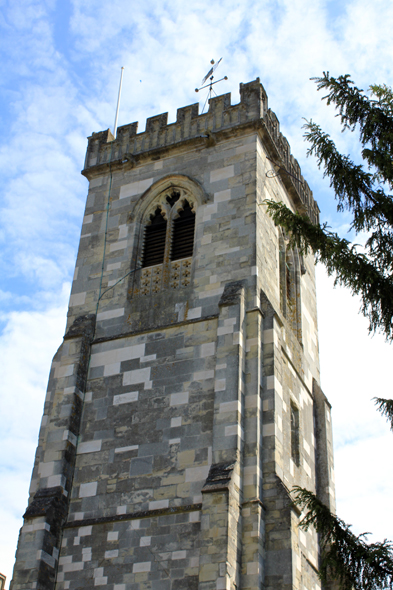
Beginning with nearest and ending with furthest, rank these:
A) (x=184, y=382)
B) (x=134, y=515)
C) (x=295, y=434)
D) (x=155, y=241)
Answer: (x=134, y=515), (x=184, y=382), (x=295, y=434), (x=155, y=241)

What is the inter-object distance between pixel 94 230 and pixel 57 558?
8.74 m

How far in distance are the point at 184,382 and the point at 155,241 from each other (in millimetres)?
4743

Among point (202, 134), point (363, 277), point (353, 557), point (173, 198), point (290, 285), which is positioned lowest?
point (353, 557)

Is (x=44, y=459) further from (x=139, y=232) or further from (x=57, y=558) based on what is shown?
(x=139, y=232)

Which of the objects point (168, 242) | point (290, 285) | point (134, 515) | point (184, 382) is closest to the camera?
point (134, 515)

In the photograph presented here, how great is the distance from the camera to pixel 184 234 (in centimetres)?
2006

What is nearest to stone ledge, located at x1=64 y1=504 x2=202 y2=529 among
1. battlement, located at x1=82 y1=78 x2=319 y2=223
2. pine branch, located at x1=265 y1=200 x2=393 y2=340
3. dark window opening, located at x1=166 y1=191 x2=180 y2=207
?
pine branch, located at x1=265 y1=200 x2=393 y2=340

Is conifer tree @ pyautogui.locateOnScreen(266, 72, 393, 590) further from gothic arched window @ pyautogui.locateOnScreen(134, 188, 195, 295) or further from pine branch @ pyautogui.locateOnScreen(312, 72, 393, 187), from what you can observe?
gothic arched window @ pyautogui.locateOnScreen(134, 188, 195, 295)

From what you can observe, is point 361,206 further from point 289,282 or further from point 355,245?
point 289,282

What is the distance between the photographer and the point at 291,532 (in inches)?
581

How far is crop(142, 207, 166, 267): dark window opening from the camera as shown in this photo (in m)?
20.1

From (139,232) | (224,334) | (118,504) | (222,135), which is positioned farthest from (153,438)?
(222,135)

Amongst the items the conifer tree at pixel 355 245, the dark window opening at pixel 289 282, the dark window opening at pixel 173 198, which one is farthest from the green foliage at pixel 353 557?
the dark window opening at pixel 173 198

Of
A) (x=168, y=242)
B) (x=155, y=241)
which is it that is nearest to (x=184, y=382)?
(x=168, y=242)
